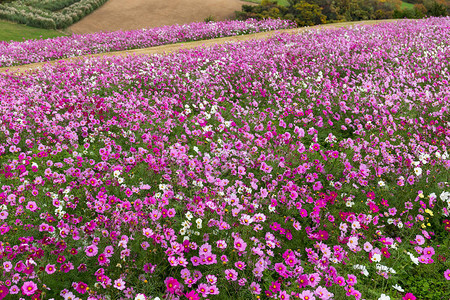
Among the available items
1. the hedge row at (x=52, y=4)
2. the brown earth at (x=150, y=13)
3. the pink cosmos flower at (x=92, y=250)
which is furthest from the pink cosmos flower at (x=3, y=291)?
the hedge row at (x=52, y=4)

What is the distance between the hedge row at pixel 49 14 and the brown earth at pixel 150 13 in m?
0.51

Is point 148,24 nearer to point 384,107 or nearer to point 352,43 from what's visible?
point 352,43

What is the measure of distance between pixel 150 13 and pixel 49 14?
830 cm

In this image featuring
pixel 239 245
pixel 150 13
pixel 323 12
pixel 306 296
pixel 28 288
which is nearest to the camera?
pixel 28 288

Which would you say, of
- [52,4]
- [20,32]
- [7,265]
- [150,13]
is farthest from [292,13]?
[7,265]

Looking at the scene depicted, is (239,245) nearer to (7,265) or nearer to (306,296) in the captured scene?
(306,296)

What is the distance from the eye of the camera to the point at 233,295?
2.99 meters

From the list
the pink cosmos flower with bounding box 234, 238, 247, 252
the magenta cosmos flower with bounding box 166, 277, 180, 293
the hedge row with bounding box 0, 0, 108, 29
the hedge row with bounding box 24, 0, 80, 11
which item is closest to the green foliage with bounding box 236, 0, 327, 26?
the hedge row with bounding box 0, 0, 108, 29

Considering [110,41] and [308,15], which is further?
[308,15]

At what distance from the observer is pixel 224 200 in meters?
3.59

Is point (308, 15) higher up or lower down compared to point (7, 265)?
higher up

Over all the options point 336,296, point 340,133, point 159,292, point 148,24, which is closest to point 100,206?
point 159,292

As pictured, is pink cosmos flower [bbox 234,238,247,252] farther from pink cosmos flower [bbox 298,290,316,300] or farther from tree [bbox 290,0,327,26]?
tree [bbox 290,0,327,26]

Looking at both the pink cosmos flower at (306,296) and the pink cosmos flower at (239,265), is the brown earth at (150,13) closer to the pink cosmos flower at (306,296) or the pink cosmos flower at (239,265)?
→ the pink cosmos flower at (239,265)
